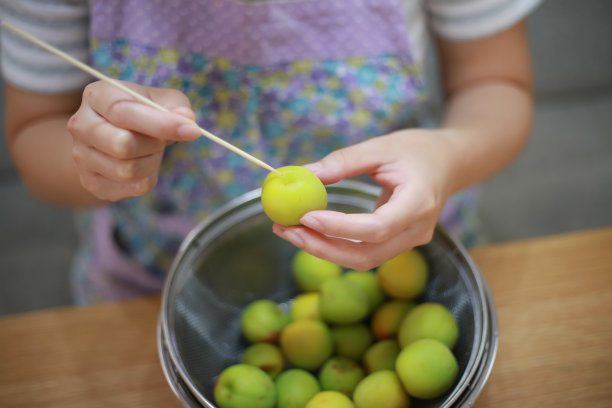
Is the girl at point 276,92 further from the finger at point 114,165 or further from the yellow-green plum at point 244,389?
the yellow-green plum at point 244,389

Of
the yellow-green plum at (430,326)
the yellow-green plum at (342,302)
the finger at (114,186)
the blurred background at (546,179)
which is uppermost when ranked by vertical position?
the finger at (114,186)

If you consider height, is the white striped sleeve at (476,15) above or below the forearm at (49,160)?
above

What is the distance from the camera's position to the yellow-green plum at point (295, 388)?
442mm

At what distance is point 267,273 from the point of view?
0.55m

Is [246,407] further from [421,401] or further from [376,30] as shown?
[376,30]

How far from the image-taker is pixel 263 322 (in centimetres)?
50

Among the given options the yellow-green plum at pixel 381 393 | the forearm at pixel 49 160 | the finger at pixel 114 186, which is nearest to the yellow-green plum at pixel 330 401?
the yellow-green plum at pixel 381 393

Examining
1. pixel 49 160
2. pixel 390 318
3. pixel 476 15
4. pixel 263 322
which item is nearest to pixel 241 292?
pixel 263 322

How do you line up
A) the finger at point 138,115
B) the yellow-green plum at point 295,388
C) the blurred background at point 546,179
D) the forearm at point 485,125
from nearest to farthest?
the finger at point 138,115, the yellow-green plum at point 295,388, the forearm at point 485,125, the blurred background at point 546,179

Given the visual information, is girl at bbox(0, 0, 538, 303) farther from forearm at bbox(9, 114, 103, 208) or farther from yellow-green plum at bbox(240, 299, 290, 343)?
yellow-green plum at bbox(240, 299, 290, 343)

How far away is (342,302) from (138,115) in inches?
9.9

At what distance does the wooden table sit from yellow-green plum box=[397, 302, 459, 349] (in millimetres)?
Result: 84

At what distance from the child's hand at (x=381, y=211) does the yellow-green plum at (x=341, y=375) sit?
0.39 ft

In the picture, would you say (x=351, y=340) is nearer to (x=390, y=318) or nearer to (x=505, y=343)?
(x=390, y=318)
